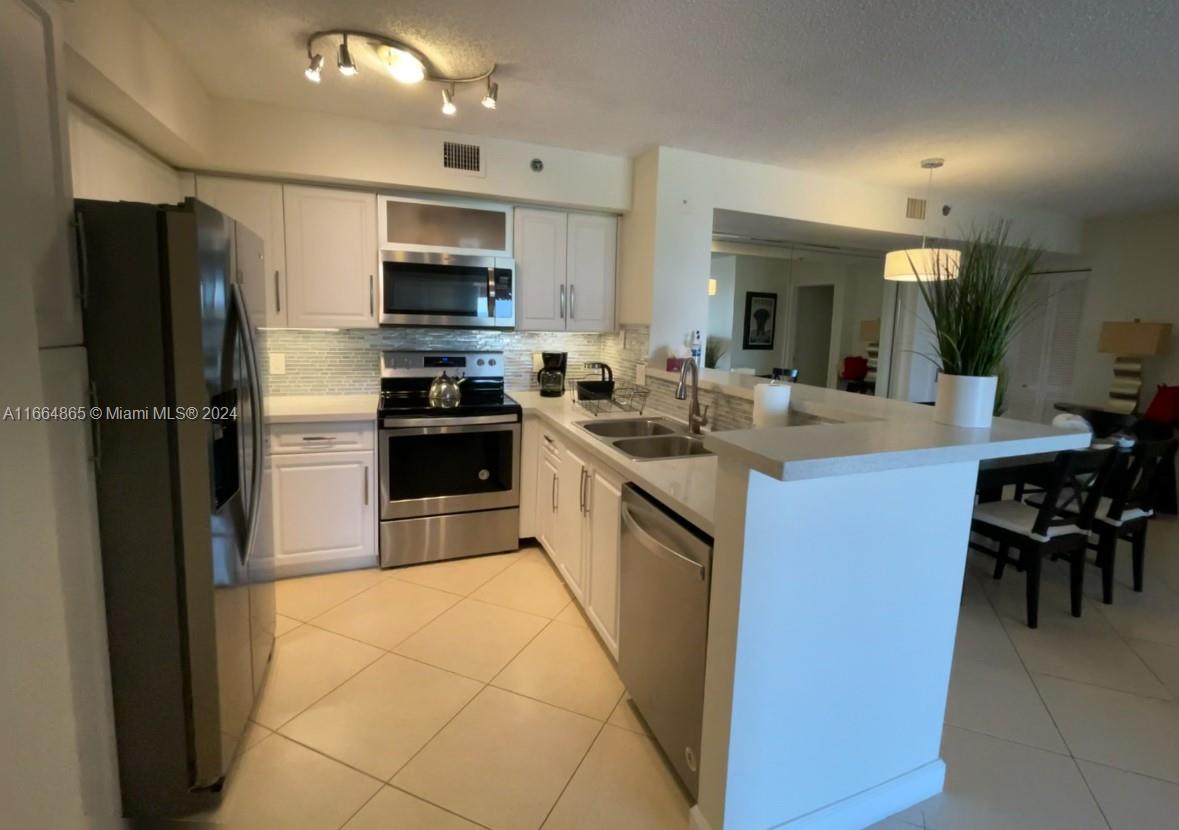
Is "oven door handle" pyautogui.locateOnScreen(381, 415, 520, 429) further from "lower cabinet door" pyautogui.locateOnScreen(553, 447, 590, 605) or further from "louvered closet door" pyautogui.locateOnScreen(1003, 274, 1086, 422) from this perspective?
"louvered closet door" pyautogui.locateOnScreen(1003, 274, 1086, 422)

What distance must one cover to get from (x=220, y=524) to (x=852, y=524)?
1.78m

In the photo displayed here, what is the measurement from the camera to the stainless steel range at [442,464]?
309 centimetres

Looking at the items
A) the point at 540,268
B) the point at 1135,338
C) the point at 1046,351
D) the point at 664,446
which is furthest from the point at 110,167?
the point at 1046,351

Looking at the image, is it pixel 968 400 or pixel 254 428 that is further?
pixel 254 428

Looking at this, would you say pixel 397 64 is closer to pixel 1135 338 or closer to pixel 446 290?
pixel 446 290

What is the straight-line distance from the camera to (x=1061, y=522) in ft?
9.12

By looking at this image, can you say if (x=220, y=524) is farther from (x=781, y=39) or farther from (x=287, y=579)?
(x=781, y=39)

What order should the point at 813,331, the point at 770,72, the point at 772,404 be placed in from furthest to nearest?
the point at 813,331, the point at 770,72, the point at 772,404

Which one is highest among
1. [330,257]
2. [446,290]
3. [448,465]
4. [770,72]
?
[770,72]

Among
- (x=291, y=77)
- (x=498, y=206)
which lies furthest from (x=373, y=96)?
(x=498, y=206)

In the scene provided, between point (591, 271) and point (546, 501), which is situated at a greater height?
point (591, 271)

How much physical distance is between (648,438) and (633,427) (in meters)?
0.38

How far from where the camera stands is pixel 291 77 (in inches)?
98.3

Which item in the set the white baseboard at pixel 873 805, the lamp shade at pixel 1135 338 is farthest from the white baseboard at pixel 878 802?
the lamp shade at pixel 1135 338
